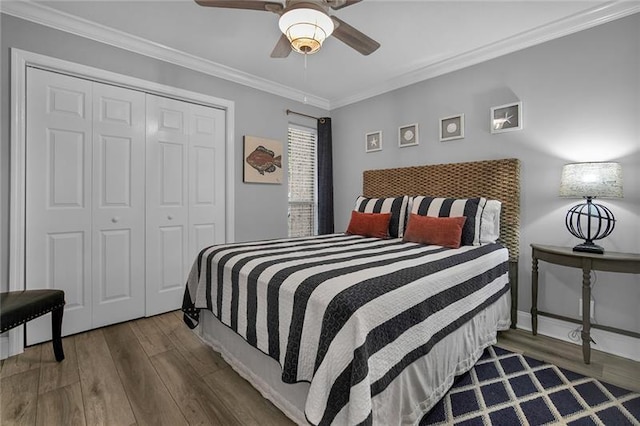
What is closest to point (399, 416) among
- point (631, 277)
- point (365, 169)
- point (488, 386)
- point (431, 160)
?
point (488, 386)

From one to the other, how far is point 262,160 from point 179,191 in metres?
1.07

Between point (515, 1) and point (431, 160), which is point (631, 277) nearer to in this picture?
point (431, 160)

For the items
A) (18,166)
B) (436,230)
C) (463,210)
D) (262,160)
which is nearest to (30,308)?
(18,166)

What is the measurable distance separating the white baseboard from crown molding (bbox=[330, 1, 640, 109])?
238 centimetres

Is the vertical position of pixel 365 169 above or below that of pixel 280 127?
below

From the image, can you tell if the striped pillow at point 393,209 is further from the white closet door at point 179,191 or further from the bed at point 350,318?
the white closet door at point 179,191

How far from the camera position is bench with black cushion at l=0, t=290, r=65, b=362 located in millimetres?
1688

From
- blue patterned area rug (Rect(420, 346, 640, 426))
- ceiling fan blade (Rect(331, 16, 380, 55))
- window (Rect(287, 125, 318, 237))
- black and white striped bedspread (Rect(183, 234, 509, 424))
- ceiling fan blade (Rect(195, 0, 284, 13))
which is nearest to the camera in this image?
black and white striped bedspread (Rect(183, 234, 509, 424))

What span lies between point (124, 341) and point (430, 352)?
7.56ft

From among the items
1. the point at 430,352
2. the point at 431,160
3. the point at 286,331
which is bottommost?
the point at 430,352

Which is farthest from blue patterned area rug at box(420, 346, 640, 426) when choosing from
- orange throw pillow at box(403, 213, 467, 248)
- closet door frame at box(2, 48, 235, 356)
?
closet door frame at box(2, 48, 235, 356)

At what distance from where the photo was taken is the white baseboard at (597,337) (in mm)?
2094

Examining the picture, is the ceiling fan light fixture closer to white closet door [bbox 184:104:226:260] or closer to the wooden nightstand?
white closet door [bbox 184:104:226:260]

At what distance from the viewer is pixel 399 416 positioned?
1249 millimetres
